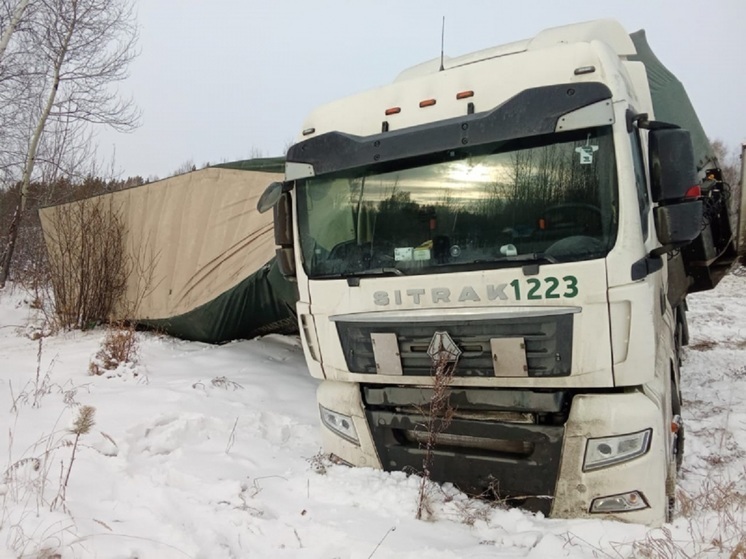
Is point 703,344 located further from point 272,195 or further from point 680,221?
point 272,195

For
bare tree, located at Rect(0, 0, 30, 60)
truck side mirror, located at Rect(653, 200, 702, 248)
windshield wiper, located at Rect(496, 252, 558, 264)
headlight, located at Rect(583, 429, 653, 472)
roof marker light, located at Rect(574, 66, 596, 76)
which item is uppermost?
bare tree, located at Rect(0, 0, 30, 60)

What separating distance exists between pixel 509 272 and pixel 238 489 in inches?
86.0

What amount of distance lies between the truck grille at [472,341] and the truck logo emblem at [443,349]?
31mm

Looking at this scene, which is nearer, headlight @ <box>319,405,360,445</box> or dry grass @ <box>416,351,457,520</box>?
dry grass @ <box>416,351,457,520</box>

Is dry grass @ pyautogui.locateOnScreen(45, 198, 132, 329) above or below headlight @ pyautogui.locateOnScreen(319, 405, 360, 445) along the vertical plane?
above

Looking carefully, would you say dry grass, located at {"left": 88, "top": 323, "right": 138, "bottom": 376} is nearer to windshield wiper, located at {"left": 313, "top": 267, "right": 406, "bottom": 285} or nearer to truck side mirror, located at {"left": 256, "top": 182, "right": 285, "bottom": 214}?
truck side mirror, located at {"left": 256, "top": 182, "right": 285, "bottom": 214}

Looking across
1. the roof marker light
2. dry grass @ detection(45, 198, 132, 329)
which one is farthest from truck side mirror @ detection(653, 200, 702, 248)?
dry grass @ detection(45, 198, 132, 329)

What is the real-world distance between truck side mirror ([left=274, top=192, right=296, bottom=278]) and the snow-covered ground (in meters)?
1.50

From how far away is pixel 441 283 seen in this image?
10.7 ft

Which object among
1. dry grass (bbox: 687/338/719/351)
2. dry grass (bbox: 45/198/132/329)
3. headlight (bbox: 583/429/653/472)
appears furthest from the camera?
dry grass (bbox: 687/338/719/351)

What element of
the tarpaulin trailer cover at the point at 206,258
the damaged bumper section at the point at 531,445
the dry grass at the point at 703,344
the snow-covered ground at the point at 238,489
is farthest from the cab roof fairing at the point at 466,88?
the dry grass at the point at 703,344

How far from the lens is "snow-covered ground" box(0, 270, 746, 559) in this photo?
268cm

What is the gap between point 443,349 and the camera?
10.5 ft

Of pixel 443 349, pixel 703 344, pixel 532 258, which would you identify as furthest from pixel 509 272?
pixel 703 344
